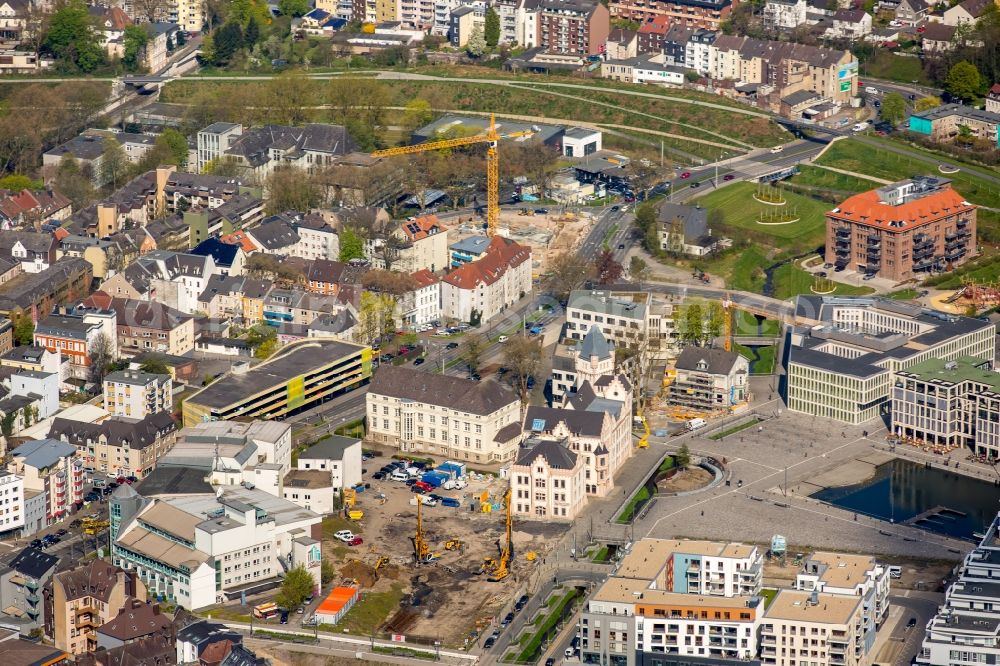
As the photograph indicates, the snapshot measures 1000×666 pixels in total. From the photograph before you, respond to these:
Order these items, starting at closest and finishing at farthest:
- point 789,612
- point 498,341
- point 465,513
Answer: point 789,612 → point 465,513 → point 498,341

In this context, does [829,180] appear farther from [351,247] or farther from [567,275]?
[351,247]

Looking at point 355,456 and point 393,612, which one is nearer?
point 393,612

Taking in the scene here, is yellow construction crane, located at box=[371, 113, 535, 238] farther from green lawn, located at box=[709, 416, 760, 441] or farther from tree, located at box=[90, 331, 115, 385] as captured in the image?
green lawn, located at box=[709, 416, 760, 441]

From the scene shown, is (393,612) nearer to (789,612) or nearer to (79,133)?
(789,612)

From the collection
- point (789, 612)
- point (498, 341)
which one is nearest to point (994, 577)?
point (789, 612)

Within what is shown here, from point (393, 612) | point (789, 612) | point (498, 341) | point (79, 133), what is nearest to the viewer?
point (789, 612)

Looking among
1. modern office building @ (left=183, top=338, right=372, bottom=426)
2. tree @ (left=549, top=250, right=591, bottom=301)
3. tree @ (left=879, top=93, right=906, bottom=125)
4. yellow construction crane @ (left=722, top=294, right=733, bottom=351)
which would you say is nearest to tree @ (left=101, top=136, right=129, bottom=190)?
tree @ (left=549, top=250, right=591, bottom=301)

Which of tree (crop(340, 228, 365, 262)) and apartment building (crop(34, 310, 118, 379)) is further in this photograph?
tree (crop(340, 228, 365, 262))
